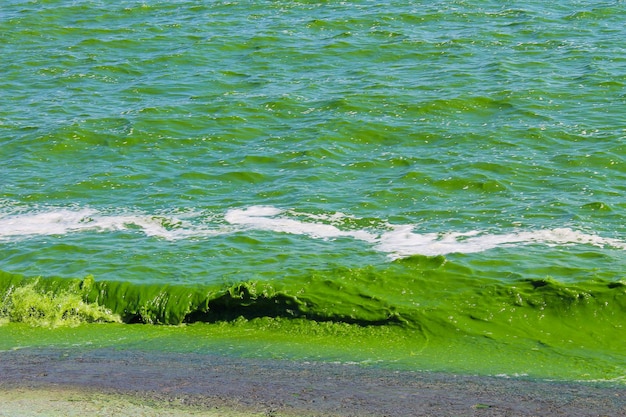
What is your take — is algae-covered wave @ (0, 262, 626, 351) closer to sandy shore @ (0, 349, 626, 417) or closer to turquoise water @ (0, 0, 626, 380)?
turquoise water @ (0, 0, 626, 380)

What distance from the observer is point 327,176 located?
17.9 meters

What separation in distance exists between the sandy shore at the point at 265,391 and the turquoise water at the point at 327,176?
1.83 feet

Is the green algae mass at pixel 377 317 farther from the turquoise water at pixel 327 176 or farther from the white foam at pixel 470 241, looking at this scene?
the white foam at pixel 470 241

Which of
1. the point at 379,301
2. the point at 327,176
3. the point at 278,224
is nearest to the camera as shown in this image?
the point at 379,301

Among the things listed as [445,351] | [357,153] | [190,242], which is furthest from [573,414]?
[357,153]

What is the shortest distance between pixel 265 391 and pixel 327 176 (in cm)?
788

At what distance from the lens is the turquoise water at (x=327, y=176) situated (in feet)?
41.7

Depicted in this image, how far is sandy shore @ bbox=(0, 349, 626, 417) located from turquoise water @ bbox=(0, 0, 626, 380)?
1.83ft

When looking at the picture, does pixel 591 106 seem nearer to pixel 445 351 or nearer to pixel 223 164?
pixel 223 164

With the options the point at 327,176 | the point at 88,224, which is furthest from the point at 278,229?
the point at 88,224

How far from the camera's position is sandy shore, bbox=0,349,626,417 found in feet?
32.7

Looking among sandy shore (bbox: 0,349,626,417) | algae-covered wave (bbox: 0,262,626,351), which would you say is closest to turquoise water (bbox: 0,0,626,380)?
algae-covered wave (bbox: 0,262,626,351)

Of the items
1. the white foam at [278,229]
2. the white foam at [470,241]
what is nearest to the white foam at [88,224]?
the white foam at [278,229]

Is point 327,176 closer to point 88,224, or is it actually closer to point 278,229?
point 278,229
